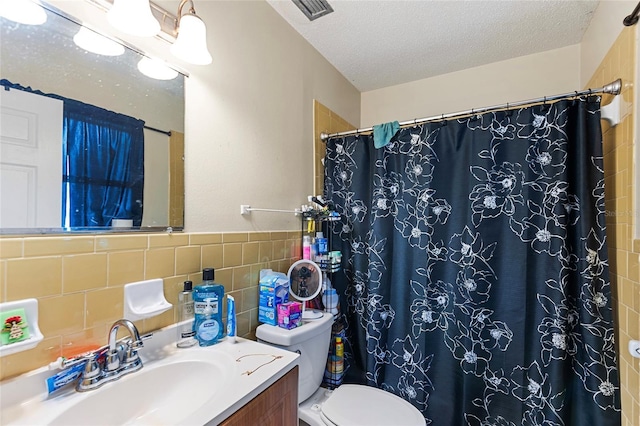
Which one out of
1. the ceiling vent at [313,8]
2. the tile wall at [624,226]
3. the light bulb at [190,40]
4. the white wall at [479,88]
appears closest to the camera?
the light bulb at [190,40]

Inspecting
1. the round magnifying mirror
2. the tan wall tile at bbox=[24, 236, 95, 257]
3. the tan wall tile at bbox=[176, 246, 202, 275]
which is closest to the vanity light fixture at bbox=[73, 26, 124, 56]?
the tan wall tile at bbox=[24, 236, 95, 257]

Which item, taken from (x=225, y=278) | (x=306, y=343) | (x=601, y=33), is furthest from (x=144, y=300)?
(x=601, y=33)

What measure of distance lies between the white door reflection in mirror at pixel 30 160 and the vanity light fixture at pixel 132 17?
27 centimetres

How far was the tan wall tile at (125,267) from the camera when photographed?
0.82 m

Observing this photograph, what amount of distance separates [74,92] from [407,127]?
1.45m

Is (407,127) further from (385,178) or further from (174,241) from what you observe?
(174,241)

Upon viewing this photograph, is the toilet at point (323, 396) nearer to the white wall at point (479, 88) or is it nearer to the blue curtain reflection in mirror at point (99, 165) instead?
the blue curtain reflection in mirror at point (99, 165)

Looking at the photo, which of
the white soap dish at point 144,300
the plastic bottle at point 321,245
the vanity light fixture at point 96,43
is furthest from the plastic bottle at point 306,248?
the vanity light fixture at point 96,43

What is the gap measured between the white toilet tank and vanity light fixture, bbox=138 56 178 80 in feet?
3.34

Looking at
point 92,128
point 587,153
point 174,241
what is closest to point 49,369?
point 174,241

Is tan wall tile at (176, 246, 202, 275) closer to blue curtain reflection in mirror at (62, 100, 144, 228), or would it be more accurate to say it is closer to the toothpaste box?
blue curtain reflection in mirror at (62, 100, 144, 228)

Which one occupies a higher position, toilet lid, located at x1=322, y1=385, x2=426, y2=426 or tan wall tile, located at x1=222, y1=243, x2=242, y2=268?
tan wall tile, located at x1=222, y1=243, x2=242, y2=268

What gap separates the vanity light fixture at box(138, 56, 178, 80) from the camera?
929 millimetres

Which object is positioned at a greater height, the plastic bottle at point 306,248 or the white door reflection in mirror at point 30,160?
the white door reflection in mirror at point 30,160
